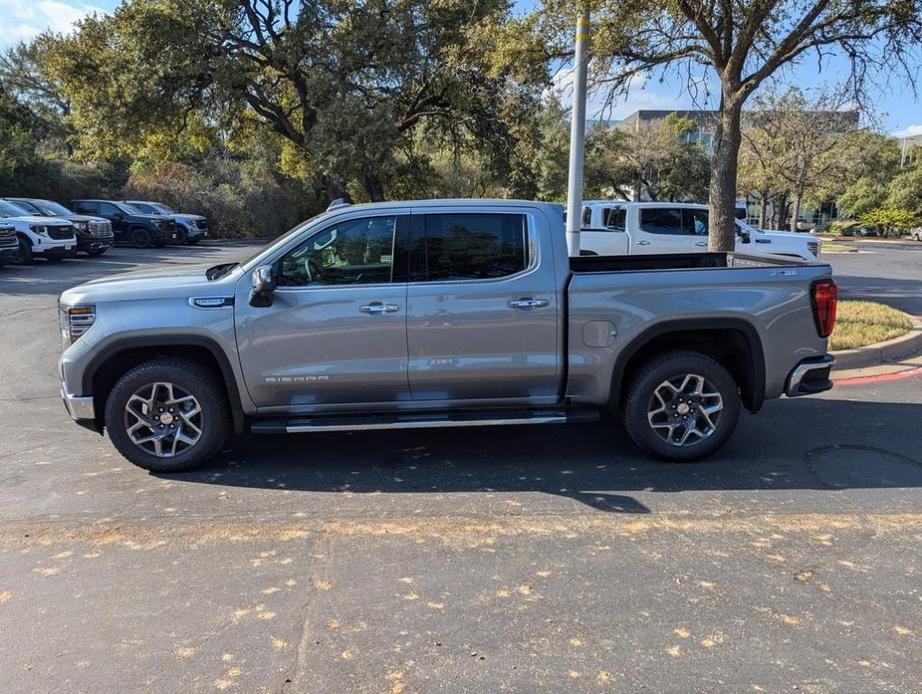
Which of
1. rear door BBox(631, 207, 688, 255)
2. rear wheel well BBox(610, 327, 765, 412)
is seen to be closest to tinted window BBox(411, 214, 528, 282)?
rear wheel well BBox(610, 327, 765, 412)

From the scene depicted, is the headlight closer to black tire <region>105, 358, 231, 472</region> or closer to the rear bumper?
black tire <region>105, 358, 231, 472</region>

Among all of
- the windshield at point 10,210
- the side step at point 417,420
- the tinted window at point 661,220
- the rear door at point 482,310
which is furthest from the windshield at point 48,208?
the rear door at point 482,310

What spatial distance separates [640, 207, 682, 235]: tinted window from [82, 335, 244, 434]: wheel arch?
1254 cm

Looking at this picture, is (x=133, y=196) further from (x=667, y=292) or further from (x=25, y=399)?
(x=667, y=292)

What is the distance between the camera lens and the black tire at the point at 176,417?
4930 millimetres

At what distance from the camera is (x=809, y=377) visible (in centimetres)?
518

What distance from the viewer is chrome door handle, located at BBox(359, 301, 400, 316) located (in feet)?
16.1

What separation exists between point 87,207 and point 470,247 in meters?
26.7

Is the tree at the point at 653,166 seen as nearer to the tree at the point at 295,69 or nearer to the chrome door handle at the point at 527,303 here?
the tree at the point at 295,69

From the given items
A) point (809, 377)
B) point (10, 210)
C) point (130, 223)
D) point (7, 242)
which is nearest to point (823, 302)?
point (809, 377)

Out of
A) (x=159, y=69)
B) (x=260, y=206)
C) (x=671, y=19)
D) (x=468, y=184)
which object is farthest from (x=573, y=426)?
(x=468, y=184)

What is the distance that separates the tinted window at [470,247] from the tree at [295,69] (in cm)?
1395

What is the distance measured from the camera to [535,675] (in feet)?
9.36

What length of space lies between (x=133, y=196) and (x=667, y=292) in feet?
117
